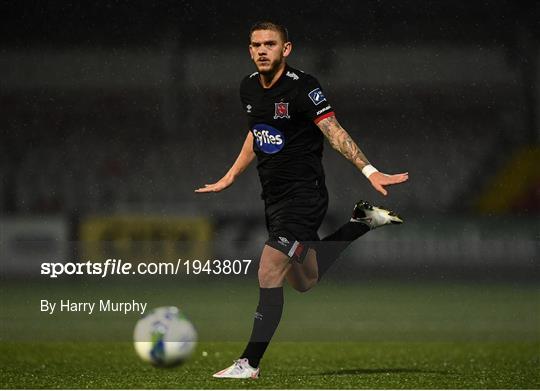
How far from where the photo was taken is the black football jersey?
19.0 feet

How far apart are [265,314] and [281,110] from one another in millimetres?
1116

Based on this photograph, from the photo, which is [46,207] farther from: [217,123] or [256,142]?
[256,142]

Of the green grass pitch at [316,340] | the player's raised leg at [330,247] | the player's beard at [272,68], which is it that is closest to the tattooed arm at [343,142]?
the player's beard at [272,68]

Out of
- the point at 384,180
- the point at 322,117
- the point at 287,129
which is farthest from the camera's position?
the point at 287,129

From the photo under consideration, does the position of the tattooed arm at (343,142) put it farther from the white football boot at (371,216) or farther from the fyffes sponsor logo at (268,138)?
the white football boot at (371,216)

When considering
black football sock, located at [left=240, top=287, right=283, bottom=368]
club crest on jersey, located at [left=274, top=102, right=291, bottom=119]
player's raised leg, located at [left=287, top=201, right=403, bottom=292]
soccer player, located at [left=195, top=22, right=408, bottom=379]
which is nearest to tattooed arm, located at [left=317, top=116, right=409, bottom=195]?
soccer player, located at [left=195, top=22, right=408, bottom=379]

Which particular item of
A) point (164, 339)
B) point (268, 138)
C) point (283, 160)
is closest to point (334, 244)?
point (283, 160)

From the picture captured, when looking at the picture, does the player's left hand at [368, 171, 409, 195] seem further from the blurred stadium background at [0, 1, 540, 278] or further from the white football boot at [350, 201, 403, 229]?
the blurred stadium background at [0, 1, 540, 278]

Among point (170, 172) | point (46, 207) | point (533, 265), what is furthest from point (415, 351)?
point (170, 172)

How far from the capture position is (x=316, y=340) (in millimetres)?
8578

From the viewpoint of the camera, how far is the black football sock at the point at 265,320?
5.73m

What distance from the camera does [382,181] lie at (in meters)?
5.20

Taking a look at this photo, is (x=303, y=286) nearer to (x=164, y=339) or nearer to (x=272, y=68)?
(x=164, y=339)

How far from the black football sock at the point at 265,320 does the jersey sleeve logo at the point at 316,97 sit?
1.03 meters
